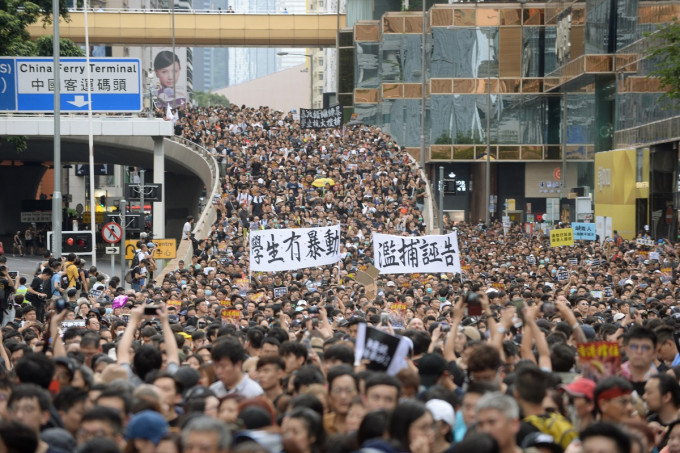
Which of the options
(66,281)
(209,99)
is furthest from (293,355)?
(209,99)

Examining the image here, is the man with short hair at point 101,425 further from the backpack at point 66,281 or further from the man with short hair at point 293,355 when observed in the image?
the backpack at point 66,281

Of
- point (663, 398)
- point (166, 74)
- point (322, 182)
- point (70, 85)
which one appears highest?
point (166, 74)

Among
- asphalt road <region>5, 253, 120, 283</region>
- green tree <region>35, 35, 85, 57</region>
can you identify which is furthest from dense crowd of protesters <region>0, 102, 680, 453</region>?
asphalt road <region>5, 253, 120, 283</region>

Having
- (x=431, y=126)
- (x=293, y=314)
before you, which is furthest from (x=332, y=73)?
(x=293, y=314)

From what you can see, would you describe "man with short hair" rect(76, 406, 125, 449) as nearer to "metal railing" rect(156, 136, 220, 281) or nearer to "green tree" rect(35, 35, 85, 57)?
"metal railing" rect(156, 136, 220, 281)

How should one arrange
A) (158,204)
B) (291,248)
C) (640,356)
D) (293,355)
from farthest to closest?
(158,204), (291,248), (293,355), (640,356)

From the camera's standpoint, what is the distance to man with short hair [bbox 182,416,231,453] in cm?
592

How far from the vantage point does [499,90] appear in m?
61.5

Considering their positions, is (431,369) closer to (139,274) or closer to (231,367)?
(231,367)

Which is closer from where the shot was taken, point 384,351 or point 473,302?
point 384,351

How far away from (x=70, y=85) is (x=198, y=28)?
4489 centimetres

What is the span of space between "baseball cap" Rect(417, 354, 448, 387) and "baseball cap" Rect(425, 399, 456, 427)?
1.34 m

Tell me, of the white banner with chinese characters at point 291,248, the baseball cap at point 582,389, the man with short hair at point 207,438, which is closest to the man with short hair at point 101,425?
the man with short hair at point 207,438

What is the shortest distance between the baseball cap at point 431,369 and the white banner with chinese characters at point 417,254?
1326cm
